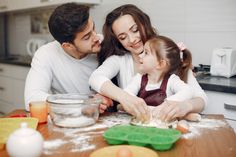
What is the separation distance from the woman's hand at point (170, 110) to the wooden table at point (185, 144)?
12 centimetres

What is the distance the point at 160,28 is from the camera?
2.73 meters

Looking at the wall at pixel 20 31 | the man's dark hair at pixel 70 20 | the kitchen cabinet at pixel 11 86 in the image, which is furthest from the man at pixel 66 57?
the wall at pixel 20 31

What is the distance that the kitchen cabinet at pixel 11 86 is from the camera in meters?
3.42

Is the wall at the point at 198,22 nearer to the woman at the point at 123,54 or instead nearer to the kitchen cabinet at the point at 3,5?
the woman at the point at 123,54

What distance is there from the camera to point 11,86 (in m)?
3.62

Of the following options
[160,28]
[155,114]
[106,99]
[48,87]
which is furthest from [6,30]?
[155,114]

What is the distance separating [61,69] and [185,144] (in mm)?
1075

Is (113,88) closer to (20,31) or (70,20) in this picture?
(70,20)

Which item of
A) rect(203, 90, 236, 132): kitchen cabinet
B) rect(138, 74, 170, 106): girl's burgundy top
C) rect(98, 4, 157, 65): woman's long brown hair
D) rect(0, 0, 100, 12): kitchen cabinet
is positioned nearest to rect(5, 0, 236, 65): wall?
rect(0, 0, 100, 12): kitchen cabinet

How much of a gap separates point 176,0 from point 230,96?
104 cm

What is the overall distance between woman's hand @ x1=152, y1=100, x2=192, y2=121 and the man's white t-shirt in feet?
2.54

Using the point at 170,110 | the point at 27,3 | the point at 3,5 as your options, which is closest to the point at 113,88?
the point at 170,110

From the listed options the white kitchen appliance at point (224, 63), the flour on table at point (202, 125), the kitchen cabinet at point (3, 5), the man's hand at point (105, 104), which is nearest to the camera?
the flour on table at point (202, 125)

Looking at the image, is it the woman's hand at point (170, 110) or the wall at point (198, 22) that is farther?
the wall at point (198, 22)
